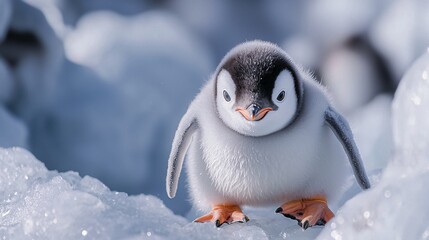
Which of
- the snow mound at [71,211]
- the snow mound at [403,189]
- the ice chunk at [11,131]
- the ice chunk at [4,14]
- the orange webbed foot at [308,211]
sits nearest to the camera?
the snow mound at [403,189]

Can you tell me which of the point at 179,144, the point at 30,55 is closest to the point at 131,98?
the point at 30,55

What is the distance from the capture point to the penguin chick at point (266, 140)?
1.22m

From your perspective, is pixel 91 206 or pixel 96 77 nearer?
pixel 91 206

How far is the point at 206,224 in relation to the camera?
1.20 metres

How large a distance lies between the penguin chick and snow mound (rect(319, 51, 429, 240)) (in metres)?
0.22

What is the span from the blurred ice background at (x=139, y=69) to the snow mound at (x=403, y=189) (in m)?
1.67

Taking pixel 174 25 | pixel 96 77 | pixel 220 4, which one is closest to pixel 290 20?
pixel 220 4

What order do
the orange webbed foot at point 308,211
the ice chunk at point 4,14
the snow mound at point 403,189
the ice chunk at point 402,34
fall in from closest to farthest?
1. the snow mound at point 403,189
2. the orange webbed foot at point 308,211
3. the ice chunk at point 4,14
4. the ice chunk at point 402,34

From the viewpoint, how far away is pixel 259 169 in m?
1.28

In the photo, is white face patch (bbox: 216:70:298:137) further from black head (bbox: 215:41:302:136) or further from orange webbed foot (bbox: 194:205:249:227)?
orange webbed foot (bbox: 194:205:249:227)

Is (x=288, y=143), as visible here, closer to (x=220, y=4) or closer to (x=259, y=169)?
(x=259, y=169)

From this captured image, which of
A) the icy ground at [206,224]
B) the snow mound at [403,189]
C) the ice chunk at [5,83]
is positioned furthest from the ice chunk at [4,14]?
the snow mound at [403,189]

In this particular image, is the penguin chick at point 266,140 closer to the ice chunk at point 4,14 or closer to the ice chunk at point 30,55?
the ice chunk at point 4,14

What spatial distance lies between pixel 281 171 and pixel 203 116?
0.56 feet
